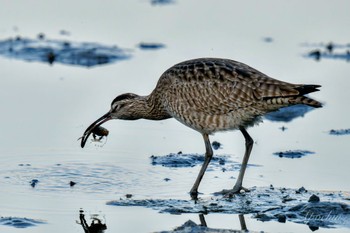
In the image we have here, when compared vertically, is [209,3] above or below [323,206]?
above

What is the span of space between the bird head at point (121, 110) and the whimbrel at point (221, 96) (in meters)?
0.49

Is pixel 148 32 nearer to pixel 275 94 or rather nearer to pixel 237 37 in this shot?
pixel 237 37

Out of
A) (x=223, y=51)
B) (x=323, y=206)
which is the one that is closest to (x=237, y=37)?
(x=223, y=51)

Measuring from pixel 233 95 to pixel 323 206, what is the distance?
2.13 m

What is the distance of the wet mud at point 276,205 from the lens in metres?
12.8

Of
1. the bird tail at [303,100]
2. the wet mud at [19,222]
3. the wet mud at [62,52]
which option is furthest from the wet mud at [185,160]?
the wet mud at [62,52]

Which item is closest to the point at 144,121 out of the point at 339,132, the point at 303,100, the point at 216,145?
the point at 216,145

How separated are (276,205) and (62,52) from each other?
30.9 ft

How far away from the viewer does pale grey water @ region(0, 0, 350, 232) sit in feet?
44.9

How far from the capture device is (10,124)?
54.6ft

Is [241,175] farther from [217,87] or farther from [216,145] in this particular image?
[216,145]

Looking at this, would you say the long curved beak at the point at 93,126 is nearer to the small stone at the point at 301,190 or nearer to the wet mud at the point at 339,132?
the small stone at the point at 301,190

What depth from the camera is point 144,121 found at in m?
17.6

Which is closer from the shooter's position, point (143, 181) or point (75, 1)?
point (143, 181)
